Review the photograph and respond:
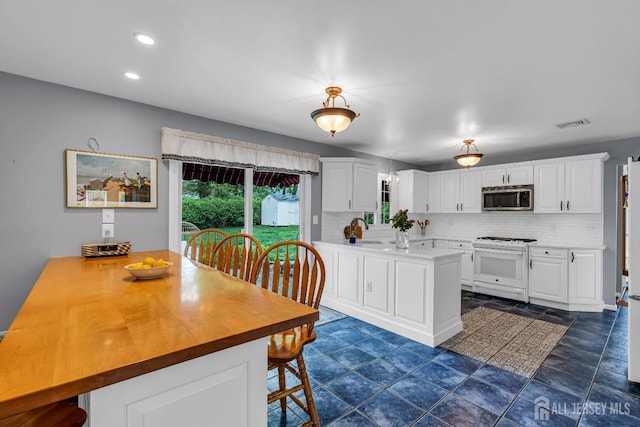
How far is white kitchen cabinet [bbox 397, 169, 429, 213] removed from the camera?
5.90 metres

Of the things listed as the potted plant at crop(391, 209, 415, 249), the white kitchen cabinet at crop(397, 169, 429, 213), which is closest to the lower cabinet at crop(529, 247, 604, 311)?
the white kitchen cabinet at crop(397, 169, 429, 213)

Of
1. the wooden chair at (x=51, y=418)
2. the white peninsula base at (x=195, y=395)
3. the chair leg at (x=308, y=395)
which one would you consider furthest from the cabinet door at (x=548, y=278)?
the wooden chair at (x=51, y=418)

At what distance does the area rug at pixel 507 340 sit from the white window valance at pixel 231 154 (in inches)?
112

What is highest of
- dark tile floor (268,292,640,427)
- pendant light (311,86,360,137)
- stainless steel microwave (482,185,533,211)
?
pendant light (311,86,360,137)

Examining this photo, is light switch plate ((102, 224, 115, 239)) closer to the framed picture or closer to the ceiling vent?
the framed picture

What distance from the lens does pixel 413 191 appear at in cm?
589

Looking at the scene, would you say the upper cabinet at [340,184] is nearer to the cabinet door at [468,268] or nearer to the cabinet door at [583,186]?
the cabinet door at [468,268]

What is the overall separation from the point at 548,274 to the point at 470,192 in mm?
1819

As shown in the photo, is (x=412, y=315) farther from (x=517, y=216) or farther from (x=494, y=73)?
(x=517, y=216)

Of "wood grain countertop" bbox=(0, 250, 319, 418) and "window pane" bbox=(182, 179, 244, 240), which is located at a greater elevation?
"window pane" bbox=(182, 179, 244, 240)

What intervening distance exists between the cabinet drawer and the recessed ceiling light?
5.30 m

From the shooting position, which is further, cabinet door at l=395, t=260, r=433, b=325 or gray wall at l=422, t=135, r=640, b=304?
gray wall at l=422, t=135, r=640, b=304

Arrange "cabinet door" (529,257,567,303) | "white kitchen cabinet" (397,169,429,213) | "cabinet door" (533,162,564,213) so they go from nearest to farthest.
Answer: "cabinet door" (529,257,567,303), "cabinet door" (533,162,564,213), "white kitchen cabinet" (397,169,429,213)

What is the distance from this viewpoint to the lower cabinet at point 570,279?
419 cm
